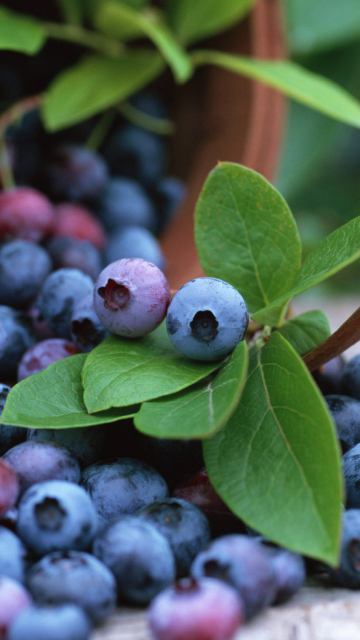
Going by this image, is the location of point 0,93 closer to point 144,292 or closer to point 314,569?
point 144,292

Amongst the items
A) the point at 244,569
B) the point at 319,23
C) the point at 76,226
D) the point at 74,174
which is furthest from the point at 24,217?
the point at 319,23

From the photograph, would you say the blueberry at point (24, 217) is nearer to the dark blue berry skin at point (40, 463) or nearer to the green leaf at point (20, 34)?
the green leaf at point (20, 34)

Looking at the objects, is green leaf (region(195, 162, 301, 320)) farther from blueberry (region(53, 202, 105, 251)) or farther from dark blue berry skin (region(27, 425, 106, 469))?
blueberry (region(53, 202, 105, 251))

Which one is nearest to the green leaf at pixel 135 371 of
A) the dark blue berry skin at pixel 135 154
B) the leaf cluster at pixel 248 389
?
the leaf cluster at pixel 248 389

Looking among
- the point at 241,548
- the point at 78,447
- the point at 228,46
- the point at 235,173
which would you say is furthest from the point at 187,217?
the point at 241,548

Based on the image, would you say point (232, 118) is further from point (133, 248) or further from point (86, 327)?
point (86, 327)
